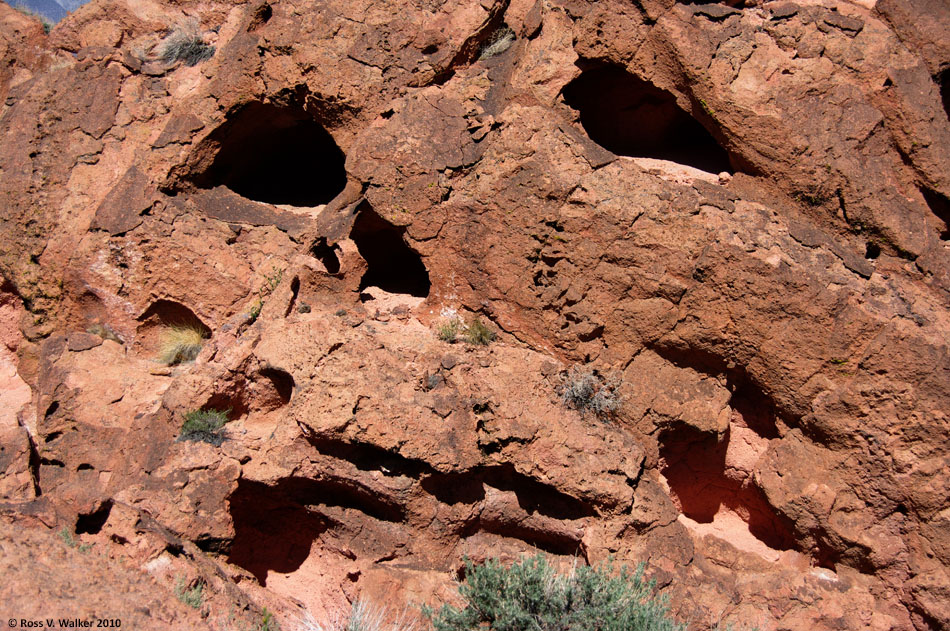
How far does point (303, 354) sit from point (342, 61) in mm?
2541

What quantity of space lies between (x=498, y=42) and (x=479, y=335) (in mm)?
2512

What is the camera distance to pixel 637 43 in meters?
5.41

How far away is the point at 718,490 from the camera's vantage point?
5562mm

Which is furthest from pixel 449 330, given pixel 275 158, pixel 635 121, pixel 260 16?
pixel 260 16

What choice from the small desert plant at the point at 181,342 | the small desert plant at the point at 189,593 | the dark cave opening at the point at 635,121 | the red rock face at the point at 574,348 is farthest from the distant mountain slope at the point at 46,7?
the small desert plant at the point at 189,593

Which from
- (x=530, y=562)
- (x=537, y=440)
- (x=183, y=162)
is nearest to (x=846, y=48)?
(x=537, y=440)

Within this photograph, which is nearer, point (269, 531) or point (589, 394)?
point (589, 394)

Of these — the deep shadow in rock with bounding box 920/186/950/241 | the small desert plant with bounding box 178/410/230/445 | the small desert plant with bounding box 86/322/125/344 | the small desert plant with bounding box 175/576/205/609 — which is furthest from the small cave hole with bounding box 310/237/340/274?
the deep shadow in rock with bounding box 920/186/950/241

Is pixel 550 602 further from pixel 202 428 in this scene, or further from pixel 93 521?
pixel 93 521

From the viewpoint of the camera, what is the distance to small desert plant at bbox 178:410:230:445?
17.2 ft

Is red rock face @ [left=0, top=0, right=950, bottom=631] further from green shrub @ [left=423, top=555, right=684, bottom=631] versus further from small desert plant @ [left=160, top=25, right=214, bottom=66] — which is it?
small desert plant @ [left=160, top=25, right=214, bottom=66]

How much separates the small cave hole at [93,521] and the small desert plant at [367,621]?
1519mm

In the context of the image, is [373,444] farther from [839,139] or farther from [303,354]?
[839,139]

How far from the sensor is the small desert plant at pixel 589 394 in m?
5.23
